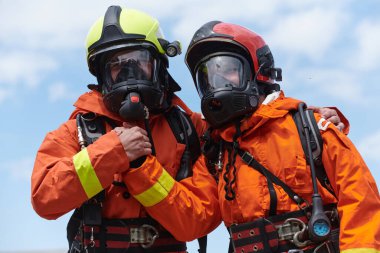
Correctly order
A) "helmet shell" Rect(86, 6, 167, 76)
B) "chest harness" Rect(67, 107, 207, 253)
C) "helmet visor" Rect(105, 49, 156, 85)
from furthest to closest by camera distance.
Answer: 1. "helmet shell" Rect(86, 6, 167, 76)
2. "helmet visor" Rect(105, 49, 156, 85)
3. "chest harness" Rect(67, 107, 207, 253)

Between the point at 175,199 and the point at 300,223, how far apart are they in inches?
38.0

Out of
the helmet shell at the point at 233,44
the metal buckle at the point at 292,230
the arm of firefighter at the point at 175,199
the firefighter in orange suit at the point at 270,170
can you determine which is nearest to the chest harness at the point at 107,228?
the arm of firefighter at the point at 175,199

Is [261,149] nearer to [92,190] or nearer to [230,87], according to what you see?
[230,87]

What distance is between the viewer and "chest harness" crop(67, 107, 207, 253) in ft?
13.7

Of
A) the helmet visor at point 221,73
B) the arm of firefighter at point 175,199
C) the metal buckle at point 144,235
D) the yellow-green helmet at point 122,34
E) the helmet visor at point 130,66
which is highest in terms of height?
the yellow-green helmet at point 122,34

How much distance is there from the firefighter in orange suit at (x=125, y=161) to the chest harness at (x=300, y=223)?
1.59ft

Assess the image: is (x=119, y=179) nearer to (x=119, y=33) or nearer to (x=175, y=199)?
(x=175, y=199)

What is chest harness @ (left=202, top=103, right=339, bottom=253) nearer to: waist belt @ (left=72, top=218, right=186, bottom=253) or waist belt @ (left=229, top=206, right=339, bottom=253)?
waist belt @ (left=229, top=206, right=339, bottom=253)

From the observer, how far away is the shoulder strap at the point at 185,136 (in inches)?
176

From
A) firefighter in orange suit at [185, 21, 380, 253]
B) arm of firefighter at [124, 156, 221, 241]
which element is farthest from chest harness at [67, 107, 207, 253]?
firefighter in orange suit at [185, 21, 380, 253]

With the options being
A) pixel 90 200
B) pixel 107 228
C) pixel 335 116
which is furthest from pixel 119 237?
pixel 335 116

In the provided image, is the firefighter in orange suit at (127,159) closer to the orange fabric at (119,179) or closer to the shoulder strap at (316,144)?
the orange fabric at (119,179)

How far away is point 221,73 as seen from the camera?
4.33 metres

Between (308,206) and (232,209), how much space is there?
0.57m
